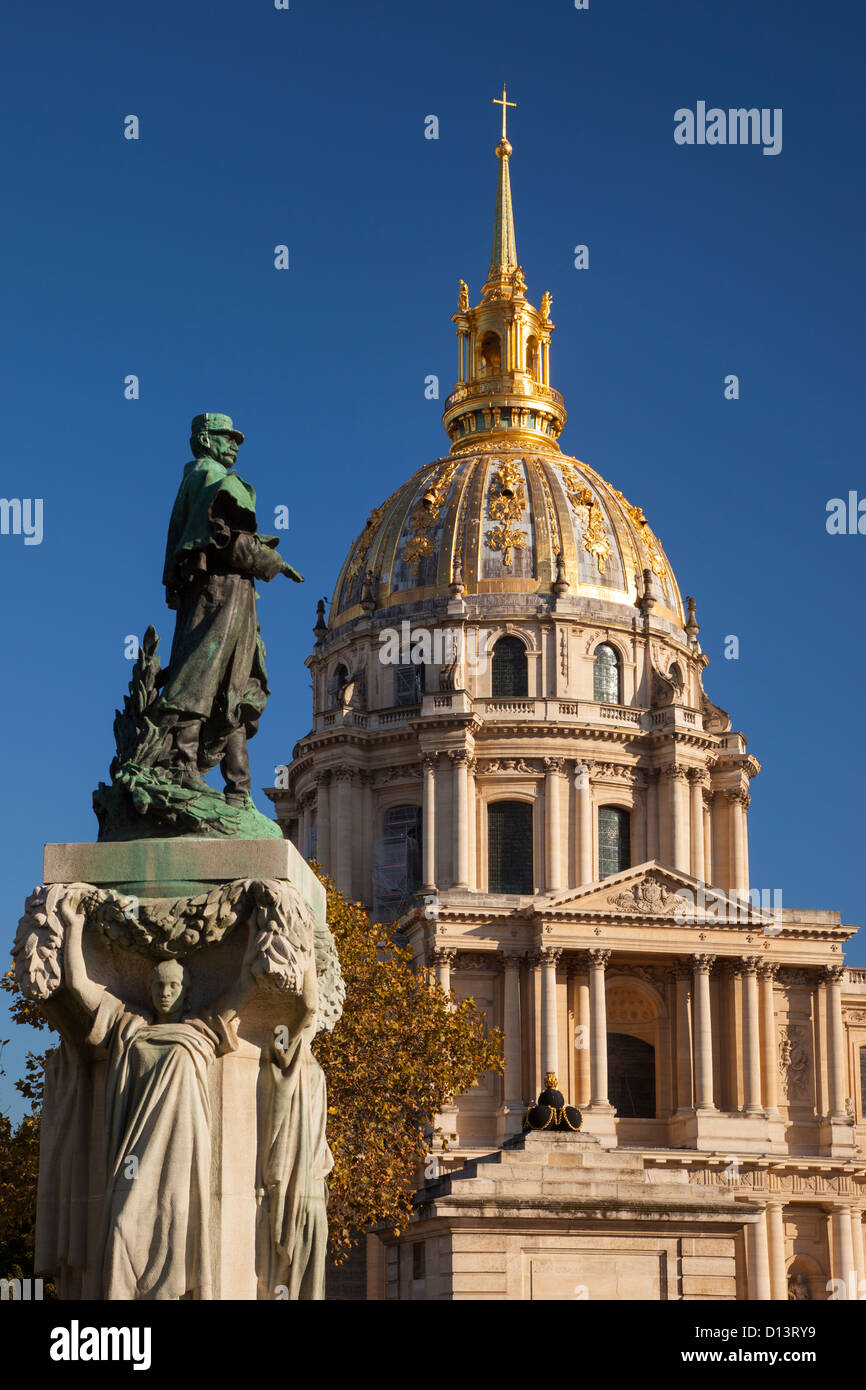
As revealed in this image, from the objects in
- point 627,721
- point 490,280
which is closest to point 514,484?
point 627,721

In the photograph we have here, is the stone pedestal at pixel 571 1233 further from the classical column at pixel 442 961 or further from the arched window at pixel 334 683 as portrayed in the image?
the arched window at pixel 334 683

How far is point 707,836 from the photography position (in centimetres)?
8669

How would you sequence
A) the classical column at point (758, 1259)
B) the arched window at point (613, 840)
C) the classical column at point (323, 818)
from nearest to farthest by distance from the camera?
1. the classical column at point (758, 1259)
2. the classical column at point (323, 818)
3. the arched window at point (613, 840)

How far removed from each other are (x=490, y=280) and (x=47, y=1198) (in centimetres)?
9421

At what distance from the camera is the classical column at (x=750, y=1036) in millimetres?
71750

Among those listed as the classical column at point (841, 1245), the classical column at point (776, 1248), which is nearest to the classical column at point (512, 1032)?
the classical column at point (776, 1248)

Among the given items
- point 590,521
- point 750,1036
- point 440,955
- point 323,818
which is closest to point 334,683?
point 323,818

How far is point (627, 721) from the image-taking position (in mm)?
84938

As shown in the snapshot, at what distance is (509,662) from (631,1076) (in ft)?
63.0

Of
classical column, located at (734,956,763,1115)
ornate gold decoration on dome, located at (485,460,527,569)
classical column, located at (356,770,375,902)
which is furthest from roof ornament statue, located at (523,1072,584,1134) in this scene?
ornate gold decoration on dome, located at (485,460,527,569)

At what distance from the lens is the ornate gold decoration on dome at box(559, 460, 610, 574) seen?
88.5 meters

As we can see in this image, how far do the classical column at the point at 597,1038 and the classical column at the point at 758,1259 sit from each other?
6490 mm

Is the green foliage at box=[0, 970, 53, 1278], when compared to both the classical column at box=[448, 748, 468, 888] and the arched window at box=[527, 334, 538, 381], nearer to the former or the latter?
the classical column at box=[448, 748, 468, 888]

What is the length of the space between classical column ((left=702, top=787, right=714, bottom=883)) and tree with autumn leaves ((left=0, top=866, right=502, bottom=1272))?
37.1 m
